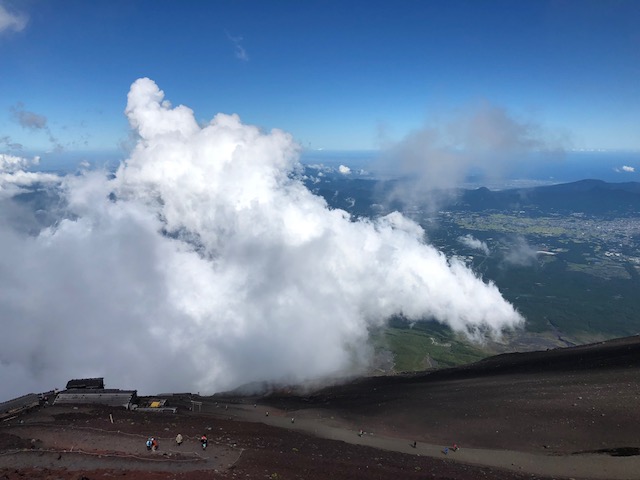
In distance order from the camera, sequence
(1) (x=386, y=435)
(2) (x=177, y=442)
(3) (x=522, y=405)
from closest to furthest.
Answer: (2) (x=177, y=442), (1) (x=386, y=435), (3) (x=522, y=405)

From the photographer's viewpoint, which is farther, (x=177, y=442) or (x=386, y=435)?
(x=386, y=435)

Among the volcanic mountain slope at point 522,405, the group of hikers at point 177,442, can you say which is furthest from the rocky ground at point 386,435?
the group of hikers at point 177,442

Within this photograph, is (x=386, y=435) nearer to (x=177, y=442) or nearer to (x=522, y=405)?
(x=522, y=405)

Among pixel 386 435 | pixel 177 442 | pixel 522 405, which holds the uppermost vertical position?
pixel 177 442

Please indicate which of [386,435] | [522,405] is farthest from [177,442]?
[522,405]

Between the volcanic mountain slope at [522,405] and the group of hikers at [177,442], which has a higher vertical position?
the group of hikers at [177,442]

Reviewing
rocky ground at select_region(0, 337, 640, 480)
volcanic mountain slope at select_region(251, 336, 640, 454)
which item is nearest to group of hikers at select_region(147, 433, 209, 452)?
rocky ground at select_region(0, 337, 640, 480)

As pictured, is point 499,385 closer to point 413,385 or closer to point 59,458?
point 413,385

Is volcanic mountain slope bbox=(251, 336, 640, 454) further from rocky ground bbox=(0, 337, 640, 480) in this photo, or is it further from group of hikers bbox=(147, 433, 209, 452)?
group of hikers bbox=(147, 433, 209, 452)

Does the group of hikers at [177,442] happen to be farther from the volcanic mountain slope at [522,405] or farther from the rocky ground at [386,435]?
the volcanic mountain slope at [522,405]

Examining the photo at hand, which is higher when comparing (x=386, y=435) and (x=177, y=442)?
(x=177, y=442)
